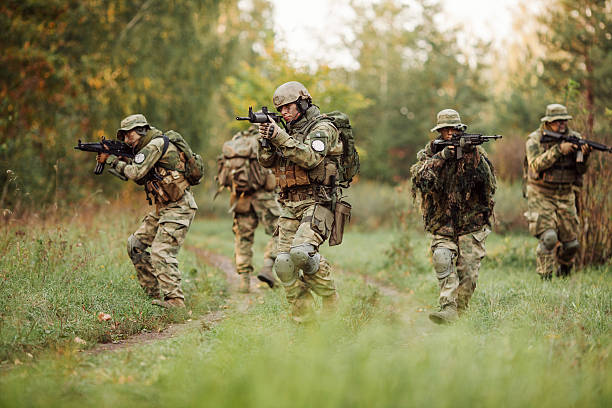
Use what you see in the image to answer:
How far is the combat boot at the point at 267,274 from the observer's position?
7930mm

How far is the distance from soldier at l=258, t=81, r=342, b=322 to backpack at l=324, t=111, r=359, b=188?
0.12 metres

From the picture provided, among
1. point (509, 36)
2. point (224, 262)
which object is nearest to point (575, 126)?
point (224, 262)

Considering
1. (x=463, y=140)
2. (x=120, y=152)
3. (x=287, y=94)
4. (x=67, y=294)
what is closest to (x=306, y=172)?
(x=287, y=94)

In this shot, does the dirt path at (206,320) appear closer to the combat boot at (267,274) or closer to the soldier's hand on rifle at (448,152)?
the combat boot at (267,274)

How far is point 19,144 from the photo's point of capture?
11.7m

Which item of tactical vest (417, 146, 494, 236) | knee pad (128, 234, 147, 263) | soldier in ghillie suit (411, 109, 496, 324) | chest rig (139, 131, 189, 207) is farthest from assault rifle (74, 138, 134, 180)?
tactical vest (417, 146, 494, 236)

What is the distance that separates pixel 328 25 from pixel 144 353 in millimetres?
33931

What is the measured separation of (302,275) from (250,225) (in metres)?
3.09

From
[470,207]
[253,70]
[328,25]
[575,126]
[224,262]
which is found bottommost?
[224,262]

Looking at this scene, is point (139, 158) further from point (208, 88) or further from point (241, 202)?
point (208, 88)

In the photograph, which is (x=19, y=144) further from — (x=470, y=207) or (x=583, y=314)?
(x=583, y=314)

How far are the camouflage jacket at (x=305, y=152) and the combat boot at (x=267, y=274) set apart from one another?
7.96ft

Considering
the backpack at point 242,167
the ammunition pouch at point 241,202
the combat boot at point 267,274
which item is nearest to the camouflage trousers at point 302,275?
the combat boot at point 267,274

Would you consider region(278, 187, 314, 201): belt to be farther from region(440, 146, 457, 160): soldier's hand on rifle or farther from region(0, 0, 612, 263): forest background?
region(0, 0, 612, 263): forest background
